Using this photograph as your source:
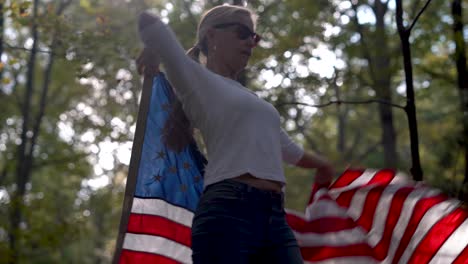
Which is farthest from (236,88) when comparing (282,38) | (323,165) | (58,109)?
(58,109)

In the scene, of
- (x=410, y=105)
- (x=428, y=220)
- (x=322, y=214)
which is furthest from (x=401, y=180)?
(x=410, y=105)

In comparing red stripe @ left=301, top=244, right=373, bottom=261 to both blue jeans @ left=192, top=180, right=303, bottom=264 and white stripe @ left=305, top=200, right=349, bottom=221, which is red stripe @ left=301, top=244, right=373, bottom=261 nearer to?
white stripe @ left=305, top=200, right=349, bottom=221

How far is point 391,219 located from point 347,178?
37 cm

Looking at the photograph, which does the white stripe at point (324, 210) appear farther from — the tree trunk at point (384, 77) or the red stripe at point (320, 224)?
the tree trunk at point (384, 77)

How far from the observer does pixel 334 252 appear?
4.12 meters

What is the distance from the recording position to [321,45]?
1035cm

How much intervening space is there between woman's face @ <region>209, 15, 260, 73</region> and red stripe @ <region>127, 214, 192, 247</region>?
940 millimetres

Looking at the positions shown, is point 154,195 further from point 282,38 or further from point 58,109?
point 58,109

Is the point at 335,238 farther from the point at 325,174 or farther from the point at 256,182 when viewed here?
the point at 256,182

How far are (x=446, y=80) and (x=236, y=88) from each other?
753 centimetres

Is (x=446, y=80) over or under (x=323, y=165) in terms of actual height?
over

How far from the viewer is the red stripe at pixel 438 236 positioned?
13.1ft

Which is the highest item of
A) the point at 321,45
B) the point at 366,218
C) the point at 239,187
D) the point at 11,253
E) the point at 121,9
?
the point at 121,9

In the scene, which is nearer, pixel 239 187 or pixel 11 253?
pixel 239 187
